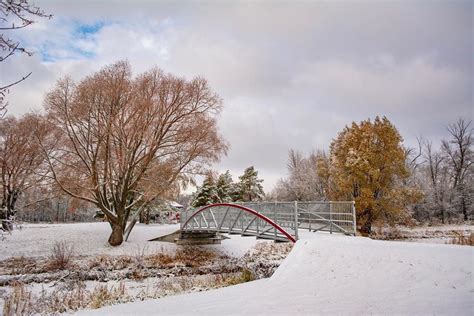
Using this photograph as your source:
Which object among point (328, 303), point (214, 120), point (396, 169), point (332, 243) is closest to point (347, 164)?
point (396, 169)

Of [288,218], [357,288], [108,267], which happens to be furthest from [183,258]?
[357,288]

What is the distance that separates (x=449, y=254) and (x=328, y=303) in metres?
2.77

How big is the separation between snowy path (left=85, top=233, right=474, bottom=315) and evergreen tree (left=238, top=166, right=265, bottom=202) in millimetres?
33461

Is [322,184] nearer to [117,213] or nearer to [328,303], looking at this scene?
[117,213]

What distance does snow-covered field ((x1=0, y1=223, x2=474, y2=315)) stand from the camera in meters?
4.84

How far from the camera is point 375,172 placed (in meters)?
20.3

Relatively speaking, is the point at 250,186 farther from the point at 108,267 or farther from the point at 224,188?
the point at 108,267

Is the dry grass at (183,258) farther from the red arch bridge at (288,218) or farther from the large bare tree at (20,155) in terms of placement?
the large bare tree at (20,155)

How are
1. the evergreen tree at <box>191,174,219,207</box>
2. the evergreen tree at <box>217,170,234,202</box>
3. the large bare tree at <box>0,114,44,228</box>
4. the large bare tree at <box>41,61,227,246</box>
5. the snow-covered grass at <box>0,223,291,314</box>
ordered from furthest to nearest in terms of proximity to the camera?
the evergreen tree at <box>217,170,234,202</box>
the evergreen tree at <box>191,174,219,207</box>
the large bare tree at <box>0,114,44,228</box>
the large bare tree at <box>41,61,227,246</box>
the snow-covered grass at <box>0,223,291,314</box>

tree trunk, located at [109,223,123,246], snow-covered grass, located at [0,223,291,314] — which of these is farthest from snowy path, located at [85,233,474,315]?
tree trunk, located at [109,223,123,246]

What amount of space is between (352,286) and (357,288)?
128mm

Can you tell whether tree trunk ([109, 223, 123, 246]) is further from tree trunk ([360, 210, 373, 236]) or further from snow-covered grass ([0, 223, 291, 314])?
tree trunk ([360, 210, 373, 236])

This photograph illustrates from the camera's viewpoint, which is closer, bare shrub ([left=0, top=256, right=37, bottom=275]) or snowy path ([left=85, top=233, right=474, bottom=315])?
snowy path ([left=85, top=233, right=474, bottom=315])

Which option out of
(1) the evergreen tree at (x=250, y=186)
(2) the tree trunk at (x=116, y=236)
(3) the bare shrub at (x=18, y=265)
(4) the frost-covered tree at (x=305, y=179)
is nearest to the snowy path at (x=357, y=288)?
(3) the bare shrub at (x=18, y=265)
